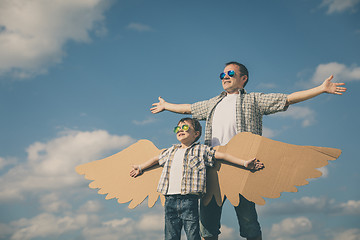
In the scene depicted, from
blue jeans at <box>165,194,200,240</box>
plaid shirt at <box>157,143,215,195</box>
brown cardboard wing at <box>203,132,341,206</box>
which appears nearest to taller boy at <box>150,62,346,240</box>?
brown cardboard wing at <box>203,132,341,206</box>

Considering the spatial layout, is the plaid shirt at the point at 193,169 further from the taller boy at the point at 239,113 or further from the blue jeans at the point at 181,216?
the taller boy at the point at 239,113

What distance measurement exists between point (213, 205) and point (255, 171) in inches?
27.8

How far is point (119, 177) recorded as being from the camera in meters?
4.70

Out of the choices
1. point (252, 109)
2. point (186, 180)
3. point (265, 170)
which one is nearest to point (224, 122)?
point (252, 109)

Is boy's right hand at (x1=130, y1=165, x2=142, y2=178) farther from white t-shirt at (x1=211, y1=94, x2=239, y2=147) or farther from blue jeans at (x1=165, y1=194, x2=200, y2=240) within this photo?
white t-shirt at (x1=211, y1=94, x2=239, y2=147)

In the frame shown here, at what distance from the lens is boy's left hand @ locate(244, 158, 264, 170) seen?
152 inches

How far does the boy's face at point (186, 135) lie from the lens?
4.14 m

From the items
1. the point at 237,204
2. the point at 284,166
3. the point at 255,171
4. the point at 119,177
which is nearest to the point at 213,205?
the point at 237,204

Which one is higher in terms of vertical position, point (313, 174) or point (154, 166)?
point (154, 166)

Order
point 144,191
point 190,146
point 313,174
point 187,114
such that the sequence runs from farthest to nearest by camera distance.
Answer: point 187,114 < point 144,191 < point 190,146 < point 313,174

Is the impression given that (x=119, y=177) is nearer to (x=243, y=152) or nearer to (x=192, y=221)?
(x=192, y=221)

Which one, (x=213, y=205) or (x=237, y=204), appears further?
(x=213, y=205)

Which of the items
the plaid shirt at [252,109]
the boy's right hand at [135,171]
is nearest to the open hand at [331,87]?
the plaid shirt at [252,109]

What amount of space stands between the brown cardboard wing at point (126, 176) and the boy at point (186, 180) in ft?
1.39
